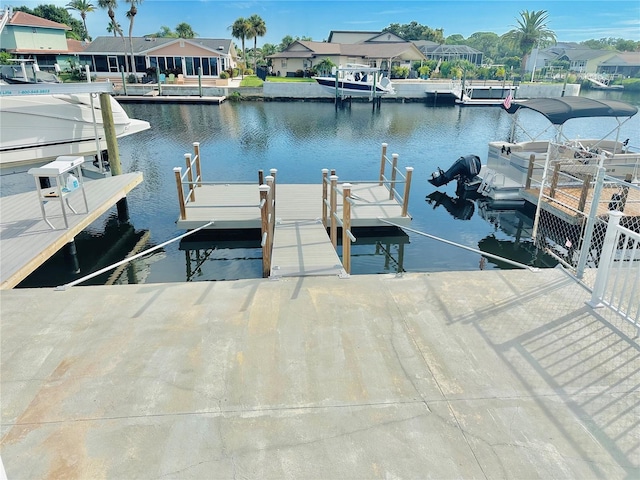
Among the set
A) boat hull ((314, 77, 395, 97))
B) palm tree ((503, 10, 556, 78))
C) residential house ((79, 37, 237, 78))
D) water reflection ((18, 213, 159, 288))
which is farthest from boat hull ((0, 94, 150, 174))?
palm tree ((503, 10, 556, 78))


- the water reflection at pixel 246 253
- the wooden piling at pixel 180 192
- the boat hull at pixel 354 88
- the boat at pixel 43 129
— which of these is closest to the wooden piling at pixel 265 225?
the water reflection at pixel 246 253

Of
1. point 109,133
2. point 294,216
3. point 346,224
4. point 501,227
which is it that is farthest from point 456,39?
point 346,224

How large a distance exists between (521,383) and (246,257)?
675 cm

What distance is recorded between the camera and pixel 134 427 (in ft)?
10.4

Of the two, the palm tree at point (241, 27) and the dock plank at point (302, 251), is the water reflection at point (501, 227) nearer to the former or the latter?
the dock plank at point (302, 251)

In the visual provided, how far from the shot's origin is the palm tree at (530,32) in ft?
212

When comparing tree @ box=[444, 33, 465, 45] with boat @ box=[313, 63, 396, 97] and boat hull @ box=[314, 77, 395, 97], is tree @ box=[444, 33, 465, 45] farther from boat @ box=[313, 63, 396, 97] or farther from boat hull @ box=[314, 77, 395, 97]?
boat hull @ box=[314, 77, 395, 97]

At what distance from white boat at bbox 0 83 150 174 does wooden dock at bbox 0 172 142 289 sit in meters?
3.63

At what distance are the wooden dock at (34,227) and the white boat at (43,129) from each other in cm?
363

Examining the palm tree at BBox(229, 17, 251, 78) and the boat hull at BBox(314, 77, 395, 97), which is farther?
the palm tree at BBox(229, 17, 251, 78)

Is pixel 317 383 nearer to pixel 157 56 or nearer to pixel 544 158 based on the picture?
pixel 544 158

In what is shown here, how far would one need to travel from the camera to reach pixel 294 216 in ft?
31.6

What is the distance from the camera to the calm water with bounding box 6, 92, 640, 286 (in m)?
9.30

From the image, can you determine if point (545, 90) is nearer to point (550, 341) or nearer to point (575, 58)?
point (575, 58)
